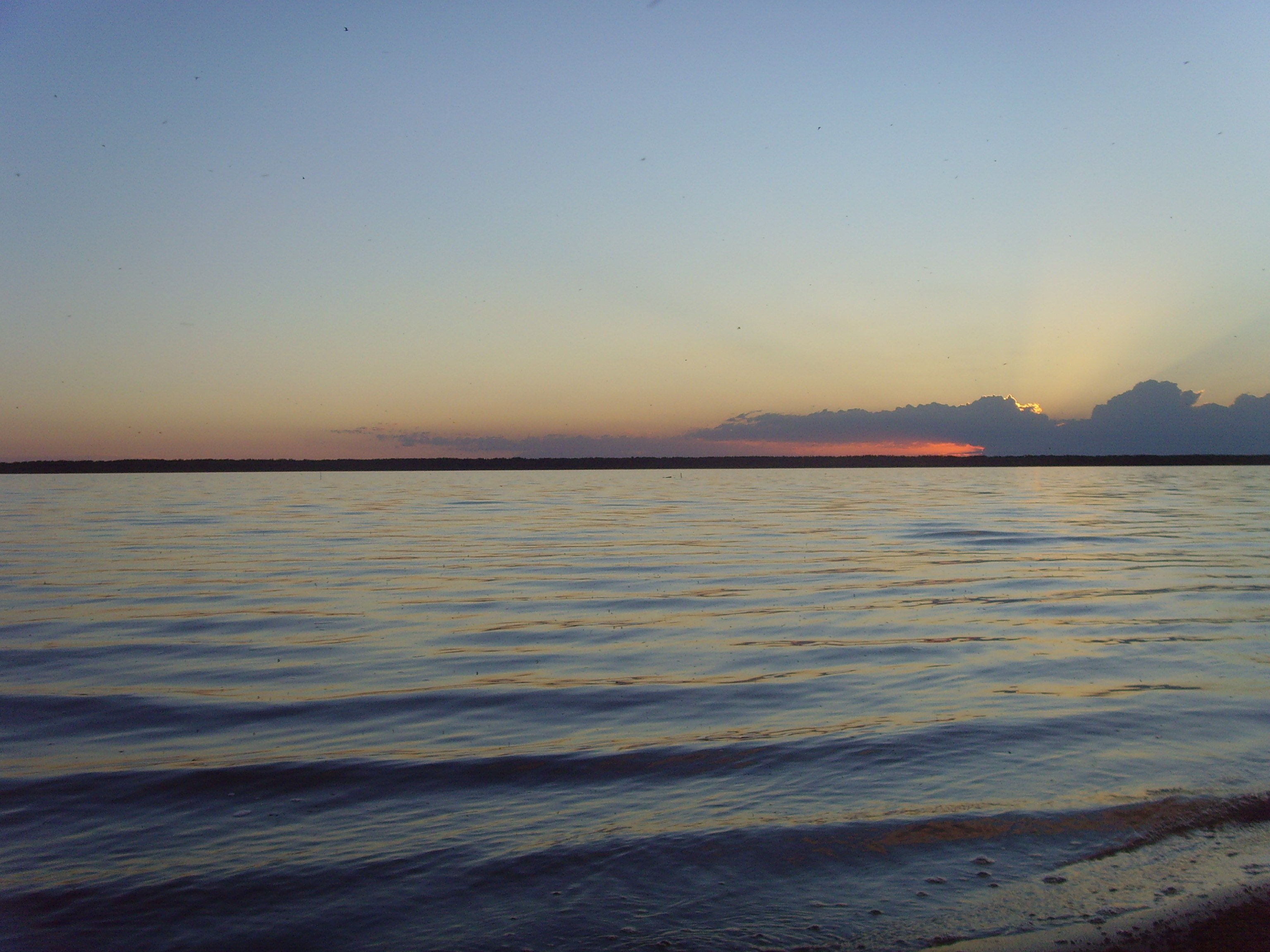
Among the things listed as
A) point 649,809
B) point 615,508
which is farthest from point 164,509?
point 649,809

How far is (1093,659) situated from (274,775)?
31.8 ft

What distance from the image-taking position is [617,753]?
316 inches

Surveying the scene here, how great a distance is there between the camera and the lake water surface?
5.22 metres

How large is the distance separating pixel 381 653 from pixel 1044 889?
916 centimetres

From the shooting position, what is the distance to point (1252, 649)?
39.3ft

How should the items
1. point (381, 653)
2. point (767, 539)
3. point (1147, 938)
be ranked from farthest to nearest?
point (767, 539)
point (381, 653)
point (1147, 938)

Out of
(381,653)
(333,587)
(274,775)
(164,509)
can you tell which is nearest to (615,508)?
(164,509)

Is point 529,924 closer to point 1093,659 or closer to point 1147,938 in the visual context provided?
point 1147,938

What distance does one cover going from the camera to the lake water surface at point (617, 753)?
17.1ft

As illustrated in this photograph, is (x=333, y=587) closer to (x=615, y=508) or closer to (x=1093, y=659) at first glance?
(x=1093, y=659)

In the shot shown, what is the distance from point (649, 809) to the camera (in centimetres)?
666

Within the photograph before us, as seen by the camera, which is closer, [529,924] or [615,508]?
[529,924]

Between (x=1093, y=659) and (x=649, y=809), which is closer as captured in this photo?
(x=649, y=809)

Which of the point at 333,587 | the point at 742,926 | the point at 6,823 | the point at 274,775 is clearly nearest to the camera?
the point at 742,926
